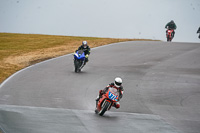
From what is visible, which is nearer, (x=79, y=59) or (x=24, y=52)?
(x=79, y=59)

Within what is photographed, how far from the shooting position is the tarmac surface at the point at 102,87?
1054 cm

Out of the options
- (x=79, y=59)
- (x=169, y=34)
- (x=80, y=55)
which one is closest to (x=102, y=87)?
(x=79, y=59)

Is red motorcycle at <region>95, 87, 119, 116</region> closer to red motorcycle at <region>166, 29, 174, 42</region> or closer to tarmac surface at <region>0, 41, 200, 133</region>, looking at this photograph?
tarmac surface at <region>0, 41, 200, 133</region>

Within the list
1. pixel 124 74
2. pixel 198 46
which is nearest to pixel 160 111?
pixel 124 74

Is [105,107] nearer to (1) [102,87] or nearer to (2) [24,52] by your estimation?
(1) [102,87]

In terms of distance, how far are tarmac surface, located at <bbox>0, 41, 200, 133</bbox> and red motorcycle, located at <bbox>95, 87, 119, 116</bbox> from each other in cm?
32

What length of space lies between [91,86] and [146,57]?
9.96 metres

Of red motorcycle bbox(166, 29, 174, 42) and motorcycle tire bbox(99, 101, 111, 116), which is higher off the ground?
red motorcycle bbox(166, 29, 174, 42)

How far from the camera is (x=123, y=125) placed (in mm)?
10844

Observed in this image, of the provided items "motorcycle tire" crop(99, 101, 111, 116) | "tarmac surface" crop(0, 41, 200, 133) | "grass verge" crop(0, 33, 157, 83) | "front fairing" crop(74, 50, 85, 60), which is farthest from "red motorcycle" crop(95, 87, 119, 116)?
"front fairing" crop(74, 50, 85, 60)

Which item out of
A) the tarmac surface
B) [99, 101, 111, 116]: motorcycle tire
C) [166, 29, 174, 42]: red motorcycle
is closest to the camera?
the tarmac surface

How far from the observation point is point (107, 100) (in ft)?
38.7

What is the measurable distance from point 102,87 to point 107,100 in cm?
520

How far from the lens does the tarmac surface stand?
34.6ft
